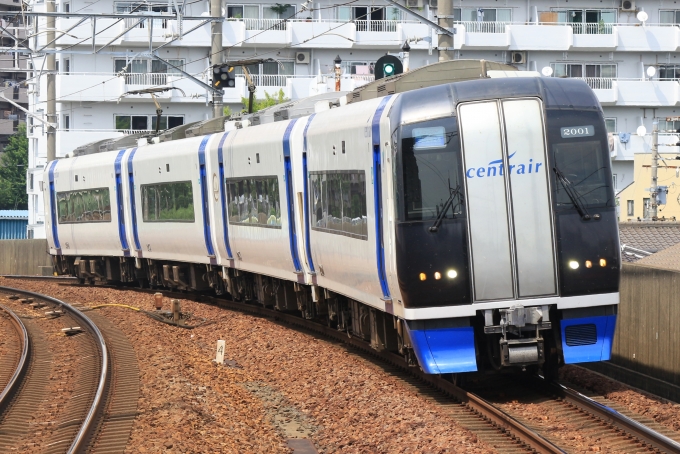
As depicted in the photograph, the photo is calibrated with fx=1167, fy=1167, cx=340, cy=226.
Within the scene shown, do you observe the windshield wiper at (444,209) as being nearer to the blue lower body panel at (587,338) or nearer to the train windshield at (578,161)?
the train windshield at (578,161)

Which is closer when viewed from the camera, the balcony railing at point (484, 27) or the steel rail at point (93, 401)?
the steel rail at point (93, 401)

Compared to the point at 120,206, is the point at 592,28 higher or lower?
higher

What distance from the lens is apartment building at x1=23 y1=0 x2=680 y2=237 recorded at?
4859 centimetres

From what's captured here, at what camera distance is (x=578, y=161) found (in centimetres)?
1045

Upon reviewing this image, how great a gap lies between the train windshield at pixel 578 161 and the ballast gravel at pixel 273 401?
227 centimetres

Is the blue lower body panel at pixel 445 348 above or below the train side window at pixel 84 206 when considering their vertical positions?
below

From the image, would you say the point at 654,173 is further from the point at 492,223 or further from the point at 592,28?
the point at 492,223

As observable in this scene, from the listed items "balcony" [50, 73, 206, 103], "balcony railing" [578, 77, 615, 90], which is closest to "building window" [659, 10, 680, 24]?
"balcony railing" [578, 77, 615, 90]

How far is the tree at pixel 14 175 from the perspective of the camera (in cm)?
9019

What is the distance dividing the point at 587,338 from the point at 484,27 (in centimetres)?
4099

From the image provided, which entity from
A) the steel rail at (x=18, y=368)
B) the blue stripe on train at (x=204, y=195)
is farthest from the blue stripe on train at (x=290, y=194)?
the blue stripe on train at (x=204, y=195)

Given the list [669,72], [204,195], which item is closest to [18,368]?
[204,195]

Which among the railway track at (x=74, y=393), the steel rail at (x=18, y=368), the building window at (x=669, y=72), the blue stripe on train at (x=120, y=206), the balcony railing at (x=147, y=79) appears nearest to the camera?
the railway track at (x=74, y=393)

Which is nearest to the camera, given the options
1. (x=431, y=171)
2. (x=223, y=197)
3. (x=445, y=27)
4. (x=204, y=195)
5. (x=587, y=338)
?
(x=431, y=171)
